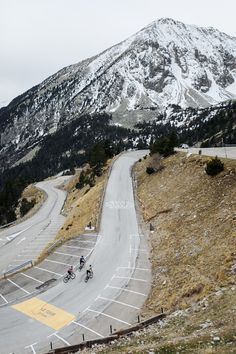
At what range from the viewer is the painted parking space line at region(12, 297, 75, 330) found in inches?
1143

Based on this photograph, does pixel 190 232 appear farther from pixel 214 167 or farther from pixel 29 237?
pixel 29 237

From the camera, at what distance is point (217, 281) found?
2756 cm

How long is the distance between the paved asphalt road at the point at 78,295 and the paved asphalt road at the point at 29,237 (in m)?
8.62

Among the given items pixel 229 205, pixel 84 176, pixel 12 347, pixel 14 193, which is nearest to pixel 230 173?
pixel 229 205

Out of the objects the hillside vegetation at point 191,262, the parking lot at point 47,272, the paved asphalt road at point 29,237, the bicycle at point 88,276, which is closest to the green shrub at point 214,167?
the hillside vegetation at point 191,262

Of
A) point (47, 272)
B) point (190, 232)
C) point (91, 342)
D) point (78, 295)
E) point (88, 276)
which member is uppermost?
point (190, 232)

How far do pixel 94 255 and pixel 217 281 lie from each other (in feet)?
55.2

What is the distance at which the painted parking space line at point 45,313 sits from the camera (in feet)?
95.2

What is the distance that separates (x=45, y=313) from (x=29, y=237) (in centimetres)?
3478

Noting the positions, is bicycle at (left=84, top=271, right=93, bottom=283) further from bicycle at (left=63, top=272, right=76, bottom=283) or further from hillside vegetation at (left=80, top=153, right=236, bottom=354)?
hillside vegetation at (left=80, top=153, right=236, bottom=354)

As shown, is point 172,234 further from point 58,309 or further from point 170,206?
point 58,309

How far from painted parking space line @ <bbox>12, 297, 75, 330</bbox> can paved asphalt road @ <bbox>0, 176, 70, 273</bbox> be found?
1406cm

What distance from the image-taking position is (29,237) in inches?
2549

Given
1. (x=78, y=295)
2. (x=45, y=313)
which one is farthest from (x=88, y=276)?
(x=45, y=313)
